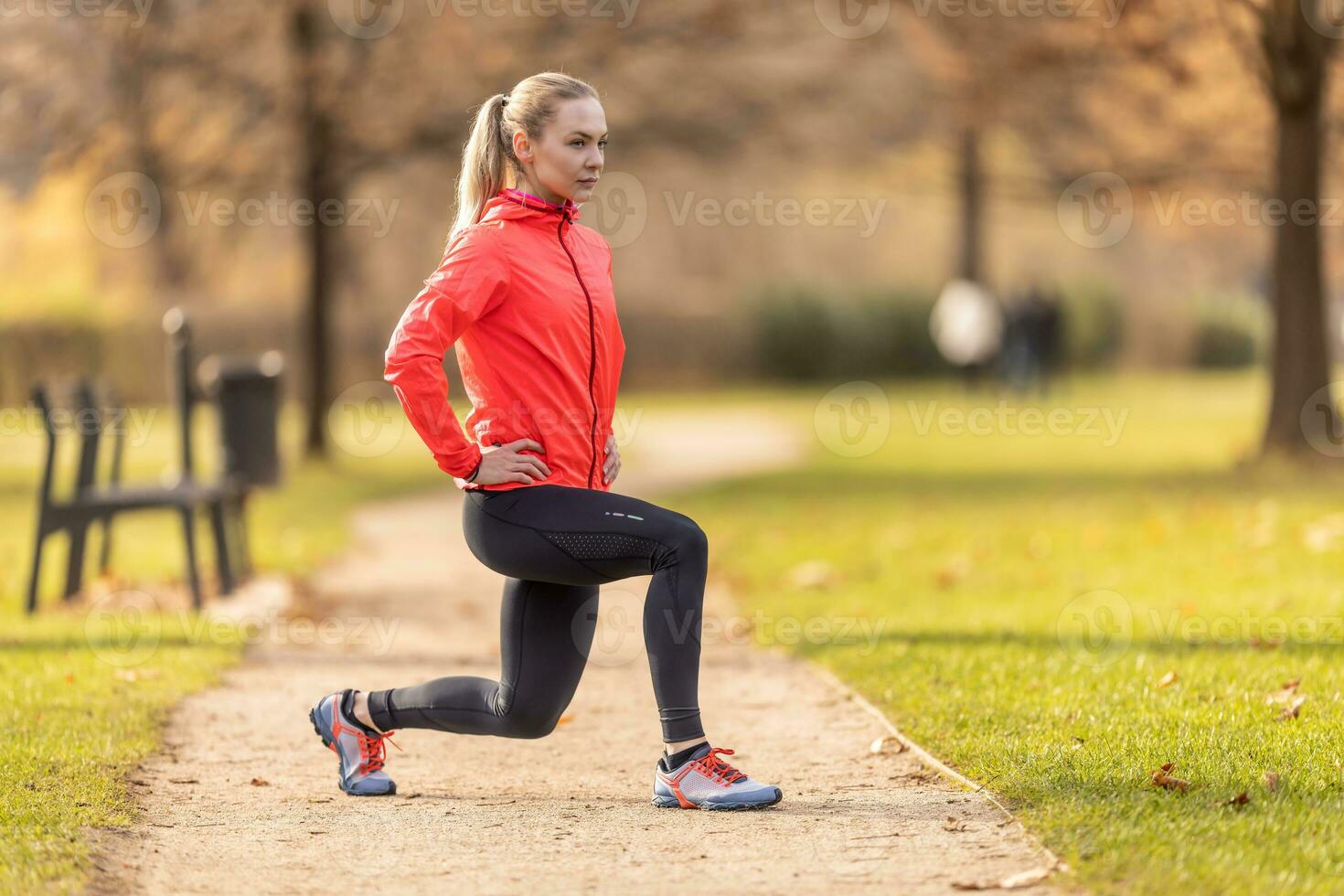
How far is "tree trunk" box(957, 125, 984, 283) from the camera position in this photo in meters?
29.6

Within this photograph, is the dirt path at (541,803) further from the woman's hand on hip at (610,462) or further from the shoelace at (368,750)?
the woman's hand on hip at (610,462)

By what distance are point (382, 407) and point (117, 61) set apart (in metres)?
9.55

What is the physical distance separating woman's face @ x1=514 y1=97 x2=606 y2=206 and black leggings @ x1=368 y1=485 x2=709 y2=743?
81cm

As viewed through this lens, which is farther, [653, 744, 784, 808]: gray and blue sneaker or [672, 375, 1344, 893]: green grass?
[653, 744, 784, 808]: gray and blue sneaker

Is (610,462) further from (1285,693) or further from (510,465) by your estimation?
(1285,693)

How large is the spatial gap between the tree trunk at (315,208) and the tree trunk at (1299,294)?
9.55 meters

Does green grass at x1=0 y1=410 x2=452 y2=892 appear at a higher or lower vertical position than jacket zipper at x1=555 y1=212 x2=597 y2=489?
lower

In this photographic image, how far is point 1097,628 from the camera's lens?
762 centimetres

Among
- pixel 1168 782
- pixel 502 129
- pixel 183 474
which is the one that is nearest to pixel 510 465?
pixel 502 129

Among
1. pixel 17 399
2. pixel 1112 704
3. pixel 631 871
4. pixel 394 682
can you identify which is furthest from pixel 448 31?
pixel 631 871

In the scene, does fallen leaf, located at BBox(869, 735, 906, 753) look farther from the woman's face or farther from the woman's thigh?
the woman's face

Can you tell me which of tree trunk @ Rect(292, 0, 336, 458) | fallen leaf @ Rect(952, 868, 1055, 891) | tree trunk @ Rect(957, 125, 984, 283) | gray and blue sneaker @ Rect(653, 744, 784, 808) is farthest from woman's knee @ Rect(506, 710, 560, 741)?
tree trunk @ Rect(957, 125, 984, 283)

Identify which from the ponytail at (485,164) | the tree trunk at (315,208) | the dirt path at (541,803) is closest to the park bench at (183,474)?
the dirt path at (541,803)

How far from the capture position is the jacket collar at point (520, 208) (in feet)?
14.9
